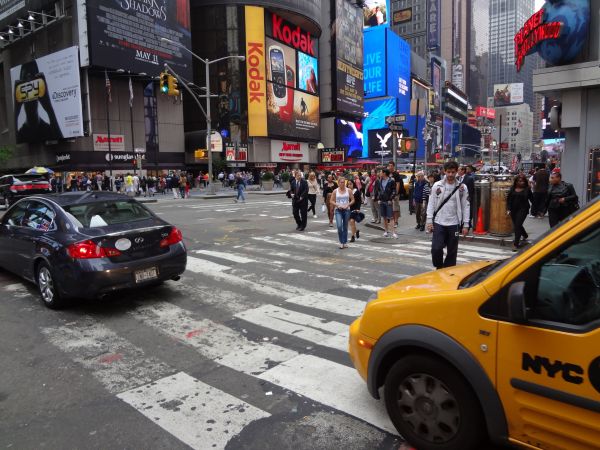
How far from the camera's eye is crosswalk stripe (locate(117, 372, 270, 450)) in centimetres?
329

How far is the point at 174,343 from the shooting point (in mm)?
5062

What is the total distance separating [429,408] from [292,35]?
63.0m

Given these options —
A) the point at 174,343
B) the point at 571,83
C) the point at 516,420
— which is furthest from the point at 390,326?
the point at 571,83

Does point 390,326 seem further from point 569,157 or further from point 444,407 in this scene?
point 569,157

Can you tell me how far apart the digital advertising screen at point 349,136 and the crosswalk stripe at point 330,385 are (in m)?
68.0

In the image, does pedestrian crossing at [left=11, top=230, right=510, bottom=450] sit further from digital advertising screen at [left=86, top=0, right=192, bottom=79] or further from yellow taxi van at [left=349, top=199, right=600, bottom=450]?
digital advertising screen at [left=86, top=0, right=192, bottom=79]

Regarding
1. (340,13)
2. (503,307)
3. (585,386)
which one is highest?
(340,13)

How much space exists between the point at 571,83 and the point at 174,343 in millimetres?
12956

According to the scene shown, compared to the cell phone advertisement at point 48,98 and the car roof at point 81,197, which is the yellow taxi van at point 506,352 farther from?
the cell phone advertisement at point 48,98

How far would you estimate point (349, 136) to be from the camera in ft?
245

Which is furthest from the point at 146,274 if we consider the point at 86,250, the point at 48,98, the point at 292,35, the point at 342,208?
the point at 292,35

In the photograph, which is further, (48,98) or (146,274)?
(48,98)

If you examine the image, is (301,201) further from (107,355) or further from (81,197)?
(107,355)

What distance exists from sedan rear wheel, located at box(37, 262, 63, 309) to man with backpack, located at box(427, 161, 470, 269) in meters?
5.25
